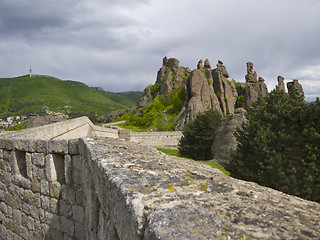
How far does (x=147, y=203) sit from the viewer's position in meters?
1.52

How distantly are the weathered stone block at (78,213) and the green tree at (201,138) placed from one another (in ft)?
76.3

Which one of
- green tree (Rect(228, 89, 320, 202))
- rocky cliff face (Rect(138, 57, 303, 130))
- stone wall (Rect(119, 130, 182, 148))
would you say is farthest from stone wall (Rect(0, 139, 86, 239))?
rocky cliff face (Rect(138, 57, 303, 130))

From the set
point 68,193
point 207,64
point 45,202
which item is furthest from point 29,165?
point 207,64

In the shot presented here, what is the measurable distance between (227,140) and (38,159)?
1925 centimetres

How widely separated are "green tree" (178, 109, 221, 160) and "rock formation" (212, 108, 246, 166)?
13.6 feet

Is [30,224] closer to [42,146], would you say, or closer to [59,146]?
[42,146]

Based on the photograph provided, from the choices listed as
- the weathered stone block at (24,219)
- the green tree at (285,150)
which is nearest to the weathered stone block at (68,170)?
the weathered stone block at (24,219)

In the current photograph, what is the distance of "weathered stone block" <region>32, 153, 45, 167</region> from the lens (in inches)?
187

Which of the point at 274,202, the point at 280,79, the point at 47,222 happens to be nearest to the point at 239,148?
the point at 47,222

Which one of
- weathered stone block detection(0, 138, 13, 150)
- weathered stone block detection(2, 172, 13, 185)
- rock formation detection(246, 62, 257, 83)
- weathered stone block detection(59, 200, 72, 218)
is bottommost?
weathered stone block detection(59, 200, 72, 218)

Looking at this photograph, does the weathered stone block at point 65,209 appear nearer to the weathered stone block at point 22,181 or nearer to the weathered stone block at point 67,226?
the weathered stone block at point 67,226

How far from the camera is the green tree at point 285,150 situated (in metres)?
11.9

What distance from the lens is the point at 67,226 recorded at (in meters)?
4.44

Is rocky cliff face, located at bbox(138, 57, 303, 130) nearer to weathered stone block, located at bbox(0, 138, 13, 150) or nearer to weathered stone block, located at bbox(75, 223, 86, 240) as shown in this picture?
weathered stone block, located at bbox(0, 138, 13, 150)
